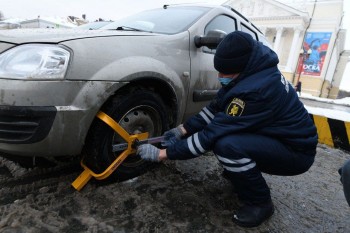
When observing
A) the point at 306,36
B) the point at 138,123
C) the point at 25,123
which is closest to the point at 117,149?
the point at 138,123

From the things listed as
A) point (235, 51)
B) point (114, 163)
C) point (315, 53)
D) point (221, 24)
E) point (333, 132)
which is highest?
point (221, 24)

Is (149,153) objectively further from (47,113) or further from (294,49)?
(294,49)

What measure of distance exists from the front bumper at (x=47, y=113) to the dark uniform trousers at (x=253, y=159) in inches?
31.6

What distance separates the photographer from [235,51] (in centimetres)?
162

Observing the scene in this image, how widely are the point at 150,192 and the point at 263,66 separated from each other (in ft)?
3.74

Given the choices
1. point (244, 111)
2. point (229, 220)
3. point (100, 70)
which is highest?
point (100, 70)

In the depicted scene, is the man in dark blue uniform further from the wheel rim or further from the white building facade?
the white building facade

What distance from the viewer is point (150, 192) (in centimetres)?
197

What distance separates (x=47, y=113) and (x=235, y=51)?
1.11m

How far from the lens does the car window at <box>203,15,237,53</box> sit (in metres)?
2.57

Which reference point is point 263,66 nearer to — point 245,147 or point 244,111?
point 244,111

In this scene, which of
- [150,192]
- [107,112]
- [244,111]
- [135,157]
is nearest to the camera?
[244,111]

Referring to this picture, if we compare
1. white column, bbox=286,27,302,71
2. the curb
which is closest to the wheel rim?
the curb

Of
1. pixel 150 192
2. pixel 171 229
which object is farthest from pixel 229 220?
pixel 150 192
